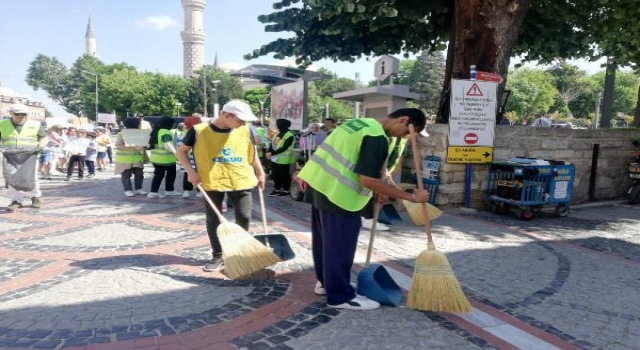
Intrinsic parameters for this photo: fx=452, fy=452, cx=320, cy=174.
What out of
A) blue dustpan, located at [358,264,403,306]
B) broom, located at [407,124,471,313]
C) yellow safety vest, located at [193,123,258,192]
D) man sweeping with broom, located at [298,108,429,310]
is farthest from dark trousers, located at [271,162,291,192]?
broom, located at [407,124,471,313]

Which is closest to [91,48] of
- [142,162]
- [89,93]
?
[89,93]

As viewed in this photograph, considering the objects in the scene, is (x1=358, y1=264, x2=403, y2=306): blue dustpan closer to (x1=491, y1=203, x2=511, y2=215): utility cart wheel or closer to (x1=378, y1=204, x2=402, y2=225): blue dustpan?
(x1=378, y1=204, x2=402, y2=225): blue dustpan

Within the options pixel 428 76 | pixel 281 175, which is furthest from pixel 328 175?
pixel 428 76

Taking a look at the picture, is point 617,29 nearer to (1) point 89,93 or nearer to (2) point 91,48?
(1) point 89,93

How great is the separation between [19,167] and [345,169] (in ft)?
21.2

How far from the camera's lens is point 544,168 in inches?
294

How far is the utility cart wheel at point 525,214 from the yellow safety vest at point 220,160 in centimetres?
→ 523

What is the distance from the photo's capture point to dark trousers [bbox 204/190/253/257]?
4402 mm

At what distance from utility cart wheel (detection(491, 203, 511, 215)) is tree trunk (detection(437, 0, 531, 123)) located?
236 centimetres

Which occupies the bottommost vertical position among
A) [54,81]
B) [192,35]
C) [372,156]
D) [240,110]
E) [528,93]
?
[372,156]

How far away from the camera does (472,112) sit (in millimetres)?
8070

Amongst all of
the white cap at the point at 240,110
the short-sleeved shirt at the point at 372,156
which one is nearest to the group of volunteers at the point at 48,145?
the white cap at the point at 240,110

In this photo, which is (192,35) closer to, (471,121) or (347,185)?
(471,121)

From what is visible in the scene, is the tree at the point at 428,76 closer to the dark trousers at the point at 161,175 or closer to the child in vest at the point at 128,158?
the dark trousers at the point at 161,175
